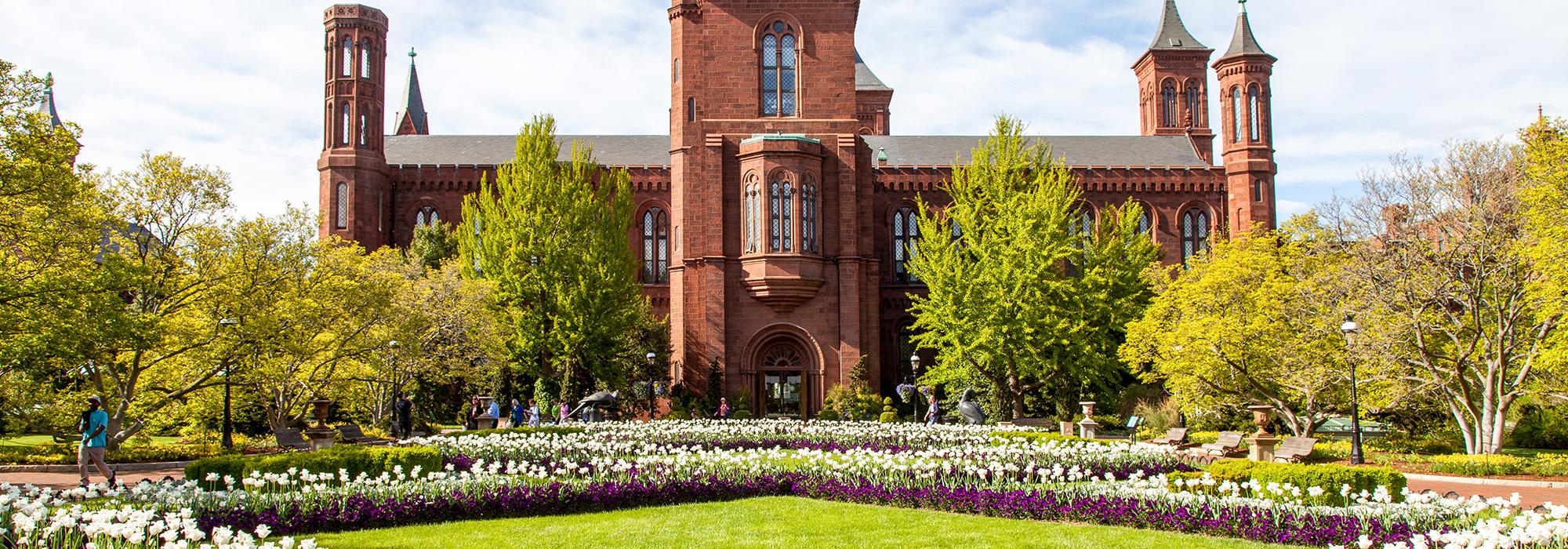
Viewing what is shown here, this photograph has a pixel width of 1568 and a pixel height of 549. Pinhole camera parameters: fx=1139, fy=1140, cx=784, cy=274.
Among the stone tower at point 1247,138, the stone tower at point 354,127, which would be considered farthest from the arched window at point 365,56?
the stone tower at point 1247,138

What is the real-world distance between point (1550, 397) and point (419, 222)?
42467mm

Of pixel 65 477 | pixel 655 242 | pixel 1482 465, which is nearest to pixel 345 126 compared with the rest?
pixel 655 242

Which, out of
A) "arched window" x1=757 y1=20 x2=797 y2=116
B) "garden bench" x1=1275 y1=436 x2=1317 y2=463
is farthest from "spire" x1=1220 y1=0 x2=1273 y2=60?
"garden bench" x1=1275 y1=436 x2=1317 y2=463

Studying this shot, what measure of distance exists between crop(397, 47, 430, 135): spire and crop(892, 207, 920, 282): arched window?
35.8 m

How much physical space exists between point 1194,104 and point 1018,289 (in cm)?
3270

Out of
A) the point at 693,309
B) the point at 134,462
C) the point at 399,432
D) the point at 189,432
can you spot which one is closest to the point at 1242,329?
the point at 693,309

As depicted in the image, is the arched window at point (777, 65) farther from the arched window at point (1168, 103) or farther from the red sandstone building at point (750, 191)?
the arched window at point (1168, 103)

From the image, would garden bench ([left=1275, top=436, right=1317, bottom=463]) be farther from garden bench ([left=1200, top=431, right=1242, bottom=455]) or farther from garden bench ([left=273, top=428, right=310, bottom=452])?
garden bench ([left=273, top=428, right=310, bottom=452])

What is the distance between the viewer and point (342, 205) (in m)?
48.8

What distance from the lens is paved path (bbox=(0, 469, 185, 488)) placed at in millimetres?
18594

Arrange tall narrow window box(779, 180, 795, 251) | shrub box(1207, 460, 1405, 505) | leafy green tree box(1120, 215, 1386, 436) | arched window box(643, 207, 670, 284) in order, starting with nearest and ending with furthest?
shrub box(1207, 460, 1405, 505) < leafy green tree box(1120, 215, 1386, 436) < tall narrow window box(779, 180, 795, 251) < arched window box(643, 207, 670, 284)

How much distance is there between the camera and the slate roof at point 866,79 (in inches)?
2677

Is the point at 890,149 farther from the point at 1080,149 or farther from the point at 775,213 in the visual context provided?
the point at 775,213

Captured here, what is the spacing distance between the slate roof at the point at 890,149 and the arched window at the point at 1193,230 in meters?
2.30
